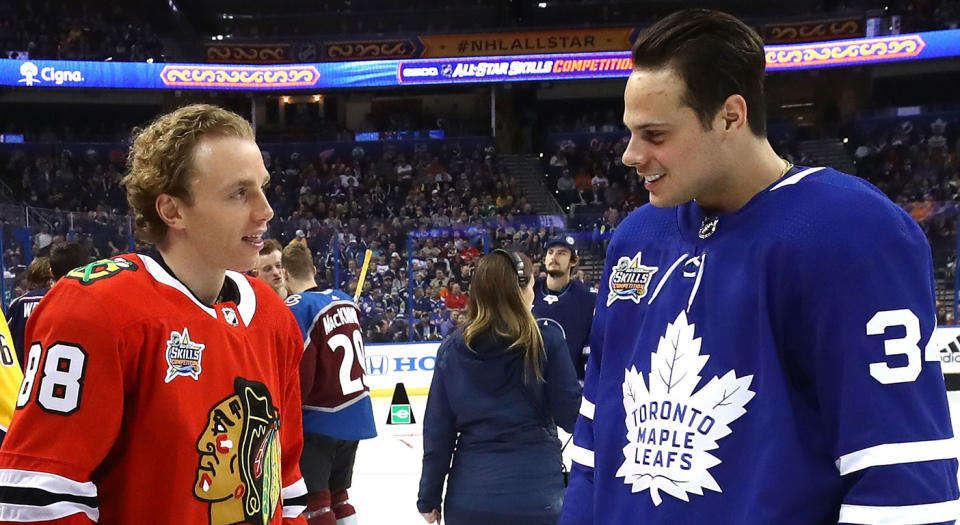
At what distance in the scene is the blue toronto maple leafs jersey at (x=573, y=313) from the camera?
5.32 meters

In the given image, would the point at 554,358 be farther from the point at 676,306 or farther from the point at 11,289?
the point at 11,289

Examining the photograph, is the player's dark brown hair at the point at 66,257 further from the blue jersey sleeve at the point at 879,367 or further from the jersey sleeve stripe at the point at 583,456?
the blue jersey sleeve at the point at 879,367

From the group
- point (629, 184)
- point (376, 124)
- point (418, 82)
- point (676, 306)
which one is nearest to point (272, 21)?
point (376, 124)

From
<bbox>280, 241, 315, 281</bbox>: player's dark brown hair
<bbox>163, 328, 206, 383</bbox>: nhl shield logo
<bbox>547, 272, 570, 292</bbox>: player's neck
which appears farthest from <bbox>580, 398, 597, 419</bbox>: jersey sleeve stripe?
<bbox>547, 272, 570, 292</bbox>: player's neck

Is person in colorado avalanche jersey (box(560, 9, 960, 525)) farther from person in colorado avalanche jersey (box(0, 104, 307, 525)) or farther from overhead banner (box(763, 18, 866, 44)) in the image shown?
overhead banner (box(763, 18, 866, 44))

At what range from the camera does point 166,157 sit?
5.26 feet

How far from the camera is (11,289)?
9562 mm

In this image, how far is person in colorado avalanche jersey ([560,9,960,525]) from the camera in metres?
1.19

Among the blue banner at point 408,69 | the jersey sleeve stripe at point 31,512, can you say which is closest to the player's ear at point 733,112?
the jersey sleeve stripe at point 31,512

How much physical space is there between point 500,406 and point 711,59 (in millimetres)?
1870

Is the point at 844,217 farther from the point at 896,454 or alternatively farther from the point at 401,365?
the point at 401,365

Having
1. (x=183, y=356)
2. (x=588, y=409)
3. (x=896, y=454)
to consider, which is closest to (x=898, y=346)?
(x=896, y=454)

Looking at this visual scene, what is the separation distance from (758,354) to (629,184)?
64.9 feet

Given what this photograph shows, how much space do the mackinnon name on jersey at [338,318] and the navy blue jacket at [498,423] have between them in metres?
1.07
